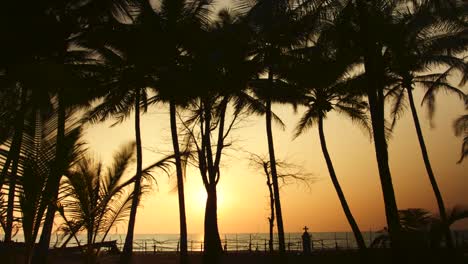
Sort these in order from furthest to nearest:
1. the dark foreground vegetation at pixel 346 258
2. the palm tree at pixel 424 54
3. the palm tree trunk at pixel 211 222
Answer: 1. the palm tree trunk at pixel 211 222
2. the palm tree at pixel 424 54
3. the dark foreground vegetation at pixel 346 258

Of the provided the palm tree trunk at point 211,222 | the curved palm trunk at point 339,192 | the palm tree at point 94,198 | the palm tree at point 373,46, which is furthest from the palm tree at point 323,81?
the palm tree at point 94,198

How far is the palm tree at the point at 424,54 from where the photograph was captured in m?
15.6

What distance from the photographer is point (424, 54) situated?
65.3 feet

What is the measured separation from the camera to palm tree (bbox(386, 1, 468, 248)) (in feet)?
51.3

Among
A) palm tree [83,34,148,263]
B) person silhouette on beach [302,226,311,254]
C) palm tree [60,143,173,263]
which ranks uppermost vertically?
palm tree [83,34,148,263]

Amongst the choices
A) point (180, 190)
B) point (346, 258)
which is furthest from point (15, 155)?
point (346, 258)

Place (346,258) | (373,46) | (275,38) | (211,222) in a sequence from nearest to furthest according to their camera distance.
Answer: (373,46) < (346,258) < (275,38) < (211,222)

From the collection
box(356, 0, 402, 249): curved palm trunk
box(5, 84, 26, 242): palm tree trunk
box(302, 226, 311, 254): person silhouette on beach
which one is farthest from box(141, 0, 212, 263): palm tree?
box(5, 84, 26, 242): palm tree trunk

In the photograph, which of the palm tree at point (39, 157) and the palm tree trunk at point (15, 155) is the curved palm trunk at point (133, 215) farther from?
the palm tree at point (39, 157)

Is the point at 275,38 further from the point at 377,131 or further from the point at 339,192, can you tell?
the point at 377,131

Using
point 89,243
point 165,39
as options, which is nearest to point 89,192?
point 89,243

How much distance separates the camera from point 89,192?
837cm

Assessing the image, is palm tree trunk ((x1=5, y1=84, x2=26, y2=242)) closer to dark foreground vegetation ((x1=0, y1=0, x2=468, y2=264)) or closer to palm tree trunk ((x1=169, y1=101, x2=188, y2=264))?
dark foreground vegetation ((x1=0, y1=0, x2=468, y2=264))

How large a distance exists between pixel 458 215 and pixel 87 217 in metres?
6.19
